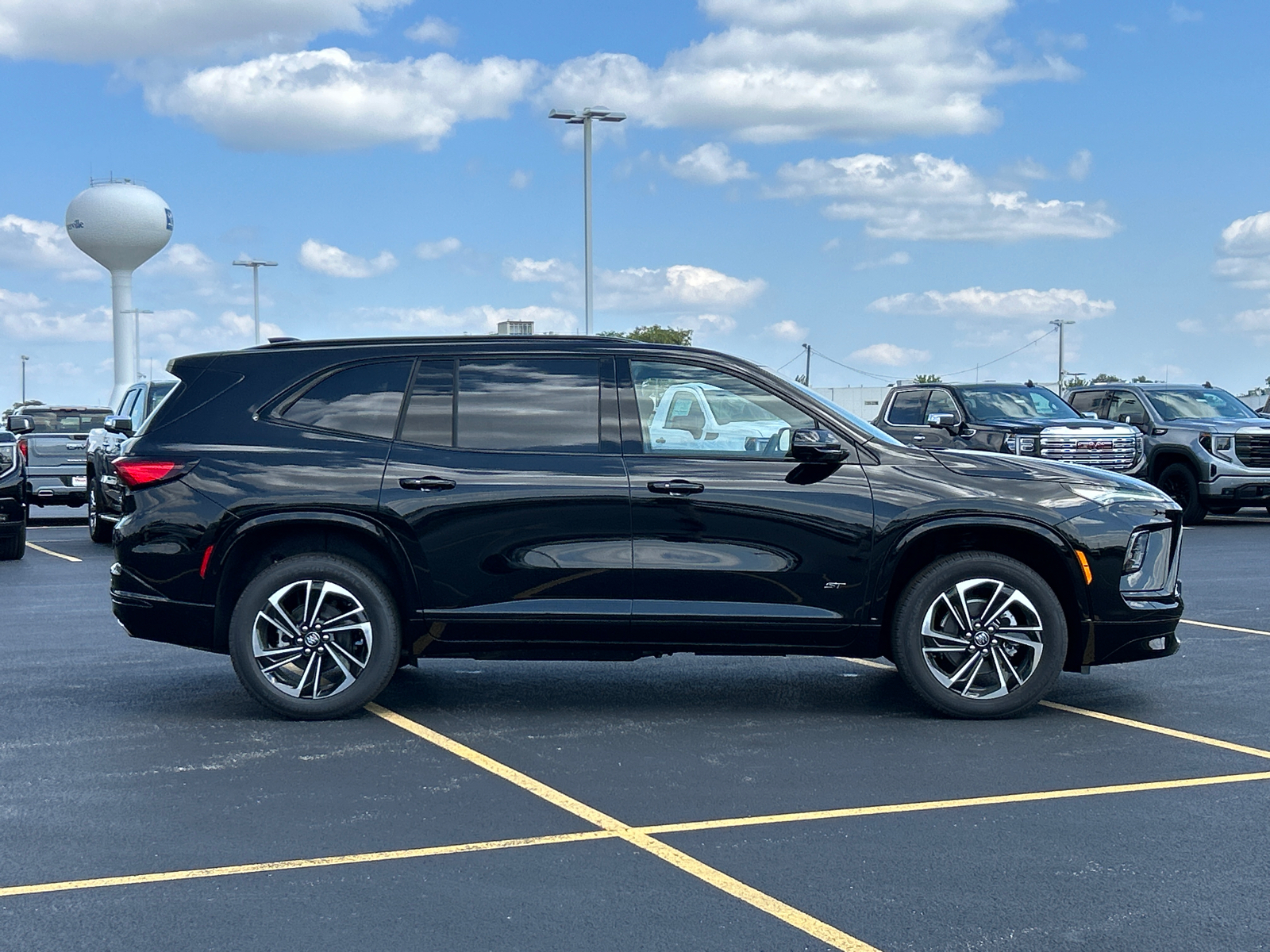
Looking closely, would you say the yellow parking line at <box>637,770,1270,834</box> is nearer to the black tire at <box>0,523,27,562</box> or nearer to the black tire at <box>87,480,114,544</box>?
the black tire at <box>0,523,27,562</box>

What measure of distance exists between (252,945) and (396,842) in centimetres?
99

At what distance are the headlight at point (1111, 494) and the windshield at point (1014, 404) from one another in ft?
43.7

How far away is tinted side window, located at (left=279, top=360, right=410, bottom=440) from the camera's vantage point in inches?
282

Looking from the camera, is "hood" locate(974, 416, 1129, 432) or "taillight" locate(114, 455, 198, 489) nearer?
"taillight" locate(114, 455, 198, 489)

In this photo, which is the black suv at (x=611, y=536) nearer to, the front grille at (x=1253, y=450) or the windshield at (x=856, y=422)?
the windshield at (x=856, y=422)

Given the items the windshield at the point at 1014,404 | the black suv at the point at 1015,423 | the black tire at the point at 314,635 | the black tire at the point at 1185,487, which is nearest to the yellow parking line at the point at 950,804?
the black tire at the point at 314,635

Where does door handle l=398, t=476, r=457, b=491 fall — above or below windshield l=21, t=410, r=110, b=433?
below

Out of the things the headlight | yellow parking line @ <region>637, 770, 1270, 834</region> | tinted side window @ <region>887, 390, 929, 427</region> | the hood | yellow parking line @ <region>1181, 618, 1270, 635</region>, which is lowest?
yellow parking line @ <region>637, 770, 1270, 834</region>

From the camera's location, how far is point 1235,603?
37.2 feet

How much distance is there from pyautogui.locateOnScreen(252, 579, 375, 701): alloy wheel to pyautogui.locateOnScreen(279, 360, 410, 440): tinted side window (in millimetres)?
805

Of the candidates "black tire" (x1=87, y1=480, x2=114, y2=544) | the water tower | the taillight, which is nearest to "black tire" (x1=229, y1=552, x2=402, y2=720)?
the taillight

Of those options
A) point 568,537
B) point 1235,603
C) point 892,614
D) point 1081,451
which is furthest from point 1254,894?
point 1081,451

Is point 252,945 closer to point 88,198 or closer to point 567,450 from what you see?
point 567,450

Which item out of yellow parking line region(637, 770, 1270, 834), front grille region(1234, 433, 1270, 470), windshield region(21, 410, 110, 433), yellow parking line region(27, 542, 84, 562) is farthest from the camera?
windshield region(21, 410, 110, 433)
